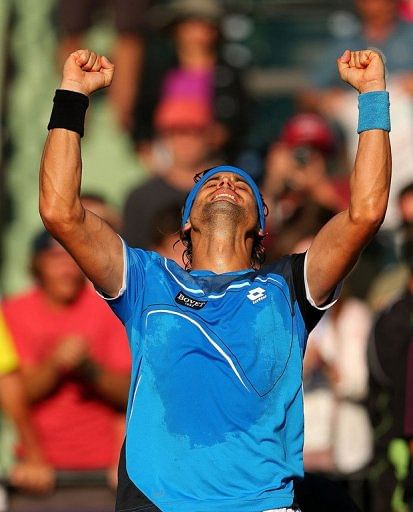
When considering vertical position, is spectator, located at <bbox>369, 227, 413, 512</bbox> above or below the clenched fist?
below

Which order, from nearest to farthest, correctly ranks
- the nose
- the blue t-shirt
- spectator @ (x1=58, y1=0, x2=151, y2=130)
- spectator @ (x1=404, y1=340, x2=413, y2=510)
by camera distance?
the blue t-shirt → the nose → spectator @ (x1=404, y1=340, x2=413, y2=510) → spectator @ (x1=58, y1=0, x2=151, y2=130)

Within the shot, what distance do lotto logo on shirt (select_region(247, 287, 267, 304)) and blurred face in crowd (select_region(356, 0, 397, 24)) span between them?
463 centimetres

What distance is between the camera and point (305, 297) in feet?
14.9

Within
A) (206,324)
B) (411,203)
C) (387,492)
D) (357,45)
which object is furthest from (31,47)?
(206,324)

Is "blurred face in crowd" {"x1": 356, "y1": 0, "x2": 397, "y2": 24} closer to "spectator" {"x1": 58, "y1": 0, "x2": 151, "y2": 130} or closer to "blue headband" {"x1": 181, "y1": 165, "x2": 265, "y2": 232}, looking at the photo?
"spectator" {"x1": 58, "y1": 0, "x2": 151, "y2": 130}

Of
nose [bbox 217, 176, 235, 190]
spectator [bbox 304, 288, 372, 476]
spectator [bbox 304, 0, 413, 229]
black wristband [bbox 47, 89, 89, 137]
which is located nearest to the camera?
black wristband [bbox 47, 89, 89, 137]

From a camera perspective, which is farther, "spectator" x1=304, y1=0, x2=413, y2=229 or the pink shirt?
"spectator" x1=304, y1=0, x2=413, y2=229

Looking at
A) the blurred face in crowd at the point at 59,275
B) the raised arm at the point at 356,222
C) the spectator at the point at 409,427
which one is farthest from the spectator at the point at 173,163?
the raised arm at the point at 356,222

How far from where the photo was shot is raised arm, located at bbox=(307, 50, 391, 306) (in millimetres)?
4375

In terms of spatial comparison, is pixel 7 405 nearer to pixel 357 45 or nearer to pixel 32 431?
pixel 32 431

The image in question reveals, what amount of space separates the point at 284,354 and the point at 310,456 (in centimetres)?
284

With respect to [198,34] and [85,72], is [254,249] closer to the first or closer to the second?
[85,72]

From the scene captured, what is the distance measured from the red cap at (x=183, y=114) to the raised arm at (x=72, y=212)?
368cm

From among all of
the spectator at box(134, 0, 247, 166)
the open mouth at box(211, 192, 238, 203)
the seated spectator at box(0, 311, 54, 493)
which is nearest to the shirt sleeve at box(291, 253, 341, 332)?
the open mouth at box(211, 192, 238, 203)
